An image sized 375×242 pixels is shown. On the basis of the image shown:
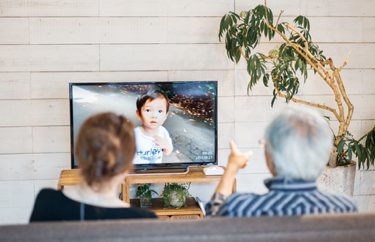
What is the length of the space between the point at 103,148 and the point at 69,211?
0.82ft

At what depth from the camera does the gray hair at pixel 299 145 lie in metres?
1.02

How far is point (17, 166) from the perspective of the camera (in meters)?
2.76

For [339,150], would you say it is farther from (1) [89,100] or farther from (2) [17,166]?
(2) [17,166]

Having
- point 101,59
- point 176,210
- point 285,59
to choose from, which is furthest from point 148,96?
point 285,59

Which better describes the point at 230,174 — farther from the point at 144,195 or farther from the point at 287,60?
the point at 144,195

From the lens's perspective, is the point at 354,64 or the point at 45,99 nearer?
the point at 45,99

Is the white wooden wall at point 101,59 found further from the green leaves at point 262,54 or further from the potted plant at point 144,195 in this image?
the potted plant at point 144,195

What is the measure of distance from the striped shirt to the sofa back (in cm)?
13

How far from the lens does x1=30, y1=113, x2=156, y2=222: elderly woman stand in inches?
40.5

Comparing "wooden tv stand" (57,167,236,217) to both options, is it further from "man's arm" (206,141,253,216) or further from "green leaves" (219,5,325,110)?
"man's arm" (206,141,253,216)

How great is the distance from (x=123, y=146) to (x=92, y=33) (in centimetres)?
193

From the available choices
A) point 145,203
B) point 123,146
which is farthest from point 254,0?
point 123,146

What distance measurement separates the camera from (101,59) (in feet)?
Answer: 9.04

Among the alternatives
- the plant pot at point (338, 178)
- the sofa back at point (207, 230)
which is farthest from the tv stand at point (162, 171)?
the sofa back at point (207, 230)
